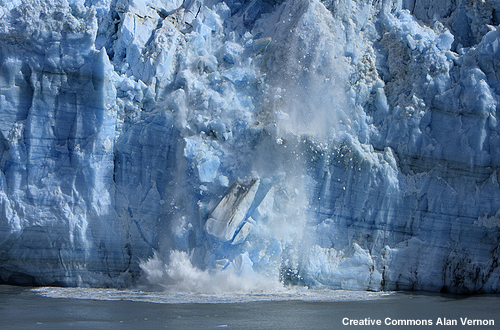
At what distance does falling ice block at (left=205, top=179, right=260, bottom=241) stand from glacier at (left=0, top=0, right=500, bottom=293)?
27mm

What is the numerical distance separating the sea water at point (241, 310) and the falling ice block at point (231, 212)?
0.92 meters

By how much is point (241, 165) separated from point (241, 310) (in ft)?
8.89

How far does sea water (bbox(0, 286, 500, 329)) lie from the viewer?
6625 mm

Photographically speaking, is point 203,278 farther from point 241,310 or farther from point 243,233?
point 241,310

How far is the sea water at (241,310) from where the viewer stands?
6.62 m

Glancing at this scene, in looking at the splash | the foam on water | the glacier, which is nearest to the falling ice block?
the glacier

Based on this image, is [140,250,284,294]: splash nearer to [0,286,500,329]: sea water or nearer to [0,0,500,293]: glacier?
[0,0,500,293]: glacier

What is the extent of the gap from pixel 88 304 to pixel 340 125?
15.4 feet

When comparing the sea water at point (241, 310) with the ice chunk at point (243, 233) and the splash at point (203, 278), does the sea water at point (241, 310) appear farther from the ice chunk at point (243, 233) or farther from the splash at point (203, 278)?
the ice chunk at point (243, 233)

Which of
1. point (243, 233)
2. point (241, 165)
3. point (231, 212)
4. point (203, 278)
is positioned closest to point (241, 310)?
point (203, 278)

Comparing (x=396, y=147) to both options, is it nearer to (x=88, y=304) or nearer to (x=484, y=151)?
(x=484, y=151)

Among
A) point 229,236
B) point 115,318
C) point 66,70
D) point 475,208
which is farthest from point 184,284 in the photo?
point 475,208

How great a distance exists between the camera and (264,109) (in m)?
10.0

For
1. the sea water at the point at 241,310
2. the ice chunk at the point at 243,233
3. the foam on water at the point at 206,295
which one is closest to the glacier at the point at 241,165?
the ice chunk at the point at 243,233
